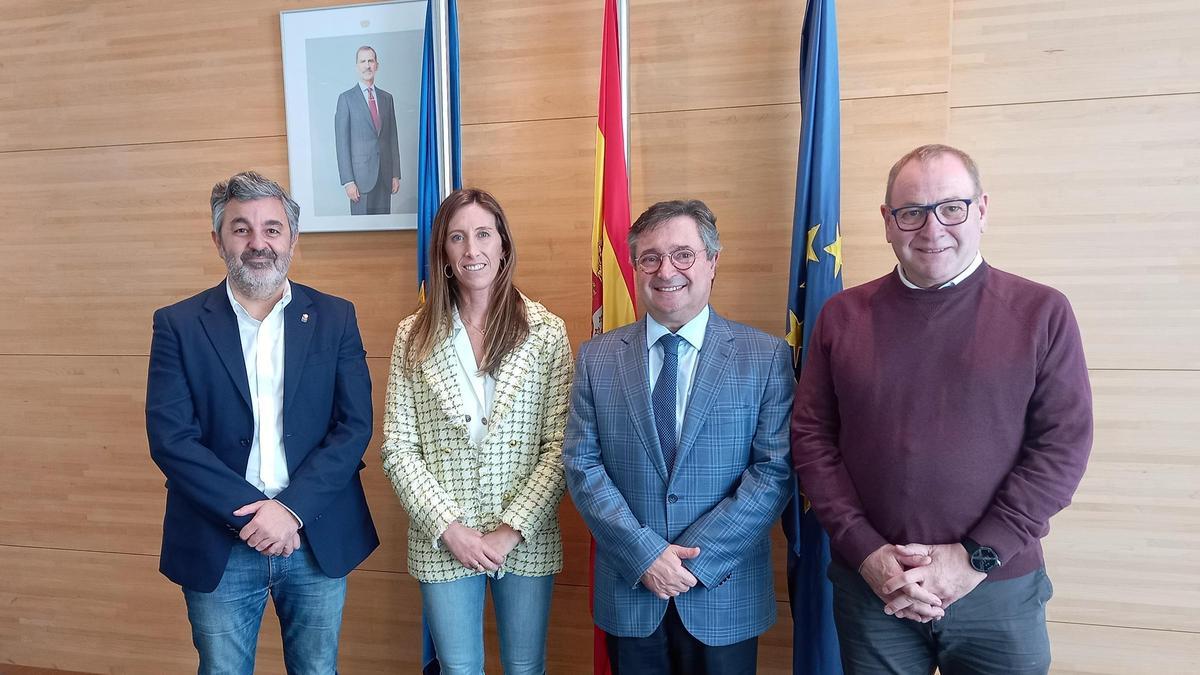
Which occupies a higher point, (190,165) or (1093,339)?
(190,165)

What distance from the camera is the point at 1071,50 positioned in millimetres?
2301

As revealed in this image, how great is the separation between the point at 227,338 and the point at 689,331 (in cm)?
118

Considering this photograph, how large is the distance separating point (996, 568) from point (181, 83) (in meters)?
3.16

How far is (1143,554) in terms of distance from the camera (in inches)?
93.2

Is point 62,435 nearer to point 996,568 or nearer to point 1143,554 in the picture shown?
point 996,568

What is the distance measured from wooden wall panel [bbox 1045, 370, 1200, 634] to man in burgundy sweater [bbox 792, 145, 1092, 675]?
92 cm

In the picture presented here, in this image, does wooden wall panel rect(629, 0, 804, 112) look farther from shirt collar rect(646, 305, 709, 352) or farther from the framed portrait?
shirt collar rect(646, 305, 709, 352)

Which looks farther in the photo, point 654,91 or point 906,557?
point 654,91

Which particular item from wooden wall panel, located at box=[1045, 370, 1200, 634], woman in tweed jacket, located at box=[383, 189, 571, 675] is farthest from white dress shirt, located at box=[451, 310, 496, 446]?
wooden wall panel, located at box=[1045, 370, 1200, 634]

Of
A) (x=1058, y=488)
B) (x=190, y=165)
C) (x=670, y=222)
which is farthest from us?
(x=190, y=165)

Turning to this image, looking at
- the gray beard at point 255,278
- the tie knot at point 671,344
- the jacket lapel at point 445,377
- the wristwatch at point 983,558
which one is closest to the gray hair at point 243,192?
the gray beard at point 255,278

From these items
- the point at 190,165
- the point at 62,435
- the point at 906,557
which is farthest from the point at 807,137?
the point at 62,435

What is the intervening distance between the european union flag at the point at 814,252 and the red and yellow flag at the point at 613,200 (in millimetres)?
515

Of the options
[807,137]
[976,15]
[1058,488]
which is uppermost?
[976,15]
